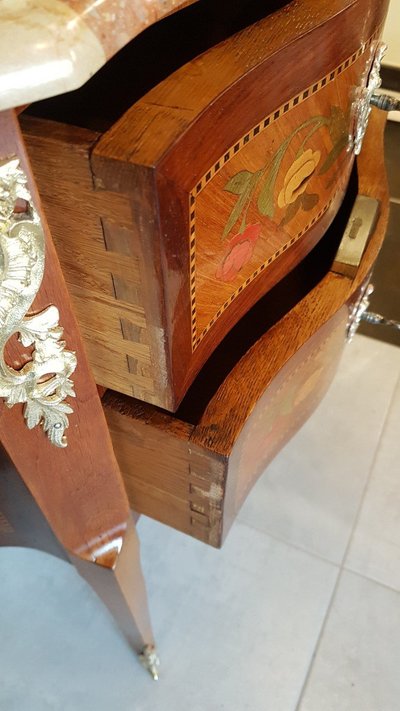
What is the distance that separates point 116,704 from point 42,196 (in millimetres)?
686

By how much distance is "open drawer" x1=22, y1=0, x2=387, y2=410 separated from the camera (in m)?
0.31

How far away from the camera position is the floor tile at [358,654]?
77 centimetres

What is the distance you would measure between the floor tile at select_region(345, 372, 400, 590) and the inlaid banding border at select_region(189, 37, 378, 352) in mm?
551

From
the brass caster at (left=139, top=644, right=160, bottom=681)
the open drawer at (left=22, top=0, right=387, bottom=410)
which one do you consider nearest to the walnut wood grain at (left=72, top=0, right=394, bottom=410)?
the open drawer at (left=22, top=0, right=387, bottom=410)

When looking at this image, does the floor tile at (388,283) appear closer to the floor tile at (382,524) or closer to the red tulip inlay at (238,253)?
the floor tile at (382,524)

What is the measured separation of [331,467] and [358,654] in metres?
0.29

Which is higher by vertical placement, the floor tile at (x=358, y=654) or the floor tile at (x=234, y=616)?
the floor tile at (x=234, y=616)

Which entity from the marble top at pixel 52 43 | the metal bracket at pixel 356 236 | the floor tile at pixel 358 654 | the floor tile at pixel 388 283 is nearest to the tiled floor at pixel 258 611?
the floor tile at pixel 358 654

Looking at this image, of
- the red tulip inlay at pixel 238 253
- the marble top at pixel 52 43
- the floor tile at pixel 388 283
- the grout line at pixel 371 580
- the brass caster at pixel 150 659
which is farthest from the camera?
the floor tile at pixel 388 283

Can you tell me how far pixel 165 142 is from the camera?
299 mm

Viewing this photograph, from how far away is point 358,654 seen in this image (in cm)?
81

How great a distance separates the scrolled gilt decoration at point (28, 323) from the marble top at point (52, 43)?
0.15ft

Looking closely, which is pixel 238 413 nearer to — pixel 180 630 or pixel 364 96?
pixel 364 96

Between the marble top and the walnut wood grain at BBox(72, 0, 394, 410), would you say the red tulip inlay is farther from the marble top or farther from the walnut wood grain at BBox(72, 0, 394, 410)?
the marble top
